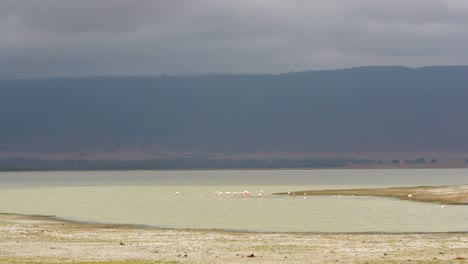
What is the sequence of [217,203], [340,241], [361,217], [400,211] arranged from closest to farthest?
1. [340,241]
2. [361,217]
3. [400,211]
4. [217,203]

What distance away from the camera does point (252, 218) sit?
64.8 m

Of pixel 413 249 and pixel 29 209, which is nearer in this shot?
pixel 413 249

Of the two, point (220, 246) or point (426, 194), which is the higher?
point (426, 194)

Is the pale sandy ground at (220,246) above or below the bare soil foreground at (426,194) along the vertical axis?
below

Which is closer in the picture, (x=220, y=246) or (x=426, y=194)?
(x=220, y=246)

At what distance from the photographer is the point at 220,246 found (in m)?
41.7

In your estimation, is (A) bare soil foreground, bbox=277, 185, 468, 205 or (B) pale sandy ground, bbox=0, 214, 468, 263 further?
(A) bare soil foreground, bbox=277, 185, 468, 205

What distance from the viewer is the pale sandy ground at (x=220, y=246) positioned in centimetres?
3597

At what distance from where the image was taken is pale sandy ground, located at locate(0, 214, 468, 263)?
36.0 meters

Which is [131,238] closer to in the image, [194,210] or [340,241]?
[340,241]

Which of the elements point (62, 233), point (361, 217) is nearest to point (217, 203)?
point (361, 217)

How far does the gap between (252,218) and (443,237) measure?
68.7 ft

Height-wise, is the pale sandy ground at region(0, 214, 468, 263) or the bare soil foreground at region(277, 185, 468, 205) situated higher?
the bare soil foreground at region(277, 185, 468, 205)

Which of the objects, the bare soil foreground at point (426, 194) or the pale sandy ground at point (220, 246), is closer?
the pale sandy ground at point (220, 246)
